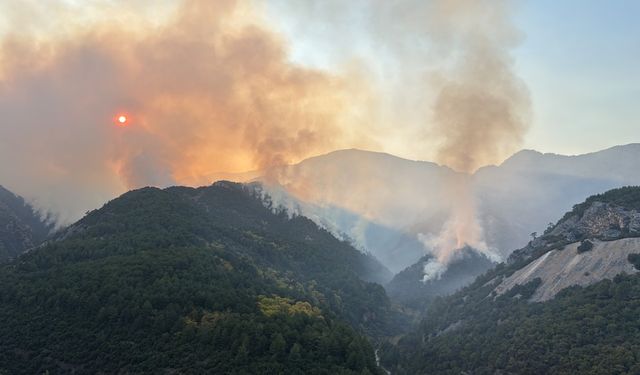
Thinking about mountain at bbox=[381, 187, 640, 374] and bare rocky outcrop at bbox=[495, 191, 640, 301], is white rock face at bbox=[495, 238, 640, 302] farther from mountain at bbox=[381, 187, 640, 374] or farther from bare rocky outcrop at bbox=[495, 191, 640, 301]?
→ mountain at bbox=[381, 187, 640, 374]

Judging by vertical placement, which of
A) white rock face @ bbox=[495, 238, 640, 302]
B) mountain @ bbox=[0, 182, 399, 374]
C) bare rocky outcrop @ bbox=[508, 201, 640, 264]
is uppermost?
bare rocky outcrop @ bbox=[508, 201, 640, 264]

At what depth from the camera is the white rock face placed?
144 metres

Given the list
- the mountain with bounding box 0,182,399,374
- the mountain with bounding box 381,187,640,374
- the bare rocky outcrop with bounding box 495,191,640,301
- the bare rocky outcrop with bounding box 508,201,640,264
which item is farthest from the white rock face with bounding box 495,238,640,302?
the mountain with bounding box 0,182,399,374

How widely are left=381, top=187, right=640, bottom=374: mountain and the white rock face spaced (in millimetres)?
291

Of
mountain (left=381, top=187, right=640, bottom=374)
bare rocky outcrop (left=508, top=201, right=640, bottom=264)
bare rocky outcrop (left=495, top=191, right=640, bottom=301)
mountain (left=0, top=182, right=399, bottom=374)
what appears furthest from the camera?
bare rocky outcrop (left=508, top=201, right=640, bottom=264)

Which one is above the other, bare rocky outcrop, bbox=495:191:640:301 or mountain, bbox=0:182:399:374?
bare rocky outcrop, bbox=495:191:640:301

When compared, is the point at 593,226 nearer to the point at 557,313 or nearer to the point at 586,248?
the point at 586,248

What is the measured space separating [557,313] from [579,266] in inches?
1169

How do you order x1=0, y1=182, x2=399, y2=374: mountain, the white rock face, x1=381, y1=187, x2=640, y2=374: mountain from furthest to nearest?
the white rock face, x1=381, y1=187, x2=640, y2=374: mountain, x1=0, y1=182, x2=399, y2=374: mountain

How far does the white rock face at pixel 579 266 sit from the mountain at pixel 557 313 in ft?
0.95

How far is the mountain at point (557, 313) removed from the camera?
356ft

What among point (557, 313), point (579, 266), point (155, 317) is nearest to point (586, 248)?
point (579, 266)

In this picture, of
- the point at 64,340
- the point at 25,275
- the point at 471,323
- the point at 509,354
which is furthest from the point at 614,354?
the point at 25,275

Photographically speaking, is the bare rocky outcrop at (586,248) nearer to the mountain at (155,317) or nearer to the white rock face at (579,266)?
the white rock face at (579,266)
